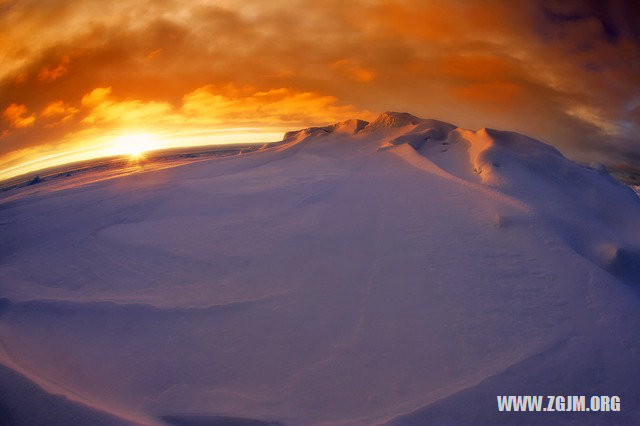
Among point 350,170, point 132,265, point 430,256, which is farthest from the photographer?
point 350,170

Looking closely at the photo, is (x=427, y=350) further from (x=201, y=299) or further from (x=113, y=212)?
(x=113, y=212)

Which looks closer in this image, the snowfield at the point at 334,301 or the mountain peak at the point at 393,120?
the snowfield at the point at 334,301

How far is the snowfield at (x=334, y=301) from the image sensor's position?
166 cm

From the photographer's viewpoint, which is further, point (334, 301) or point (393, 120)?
point (393, 120)

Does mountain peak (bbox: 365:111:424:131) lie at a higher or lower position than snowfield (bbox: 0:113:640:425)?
higher

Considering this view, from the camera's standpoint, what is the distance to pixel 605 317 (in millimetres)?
2002

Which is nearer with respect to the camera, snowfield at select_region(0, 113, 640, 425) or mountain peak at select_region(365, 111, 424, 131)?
snowfield at select_region(0, 113, 640, 425)

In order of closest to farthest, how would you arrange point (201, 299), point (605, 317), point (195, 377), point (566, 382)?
1. point (566, 382)
2. point (195, 377)
3. point (605, 317)
4. point (201, 299)

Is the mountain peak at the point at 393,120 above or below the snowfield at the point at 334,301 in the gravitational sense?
above

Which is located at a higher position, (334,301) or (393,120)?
(393,120)

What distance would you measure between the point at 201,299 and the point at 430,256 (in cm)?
169

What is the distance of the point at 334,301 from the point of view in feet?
7.35

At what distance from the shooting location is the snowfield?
166 cm

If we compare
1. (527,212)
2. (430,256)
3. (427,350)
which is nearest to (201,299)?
(427,350)
